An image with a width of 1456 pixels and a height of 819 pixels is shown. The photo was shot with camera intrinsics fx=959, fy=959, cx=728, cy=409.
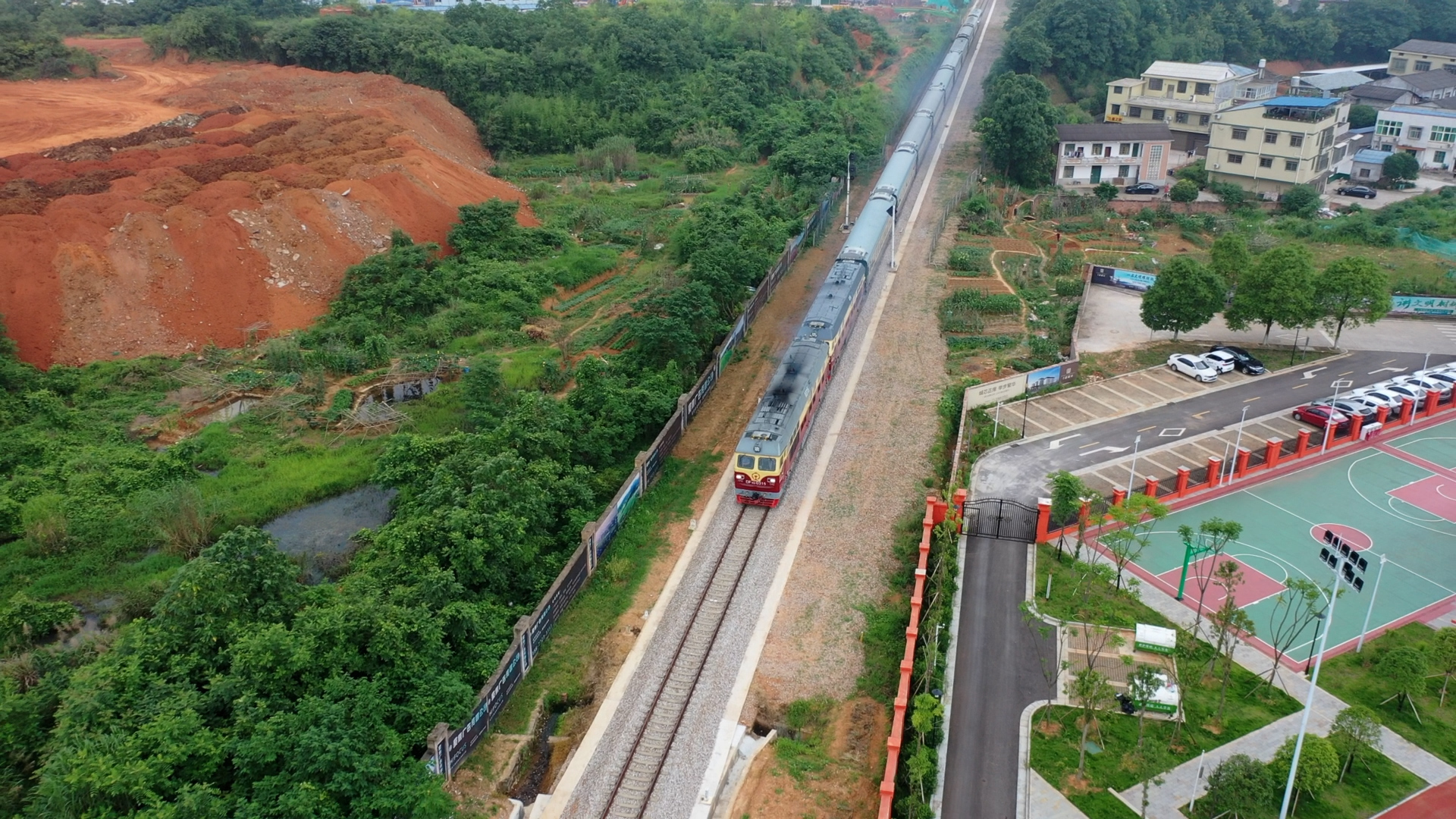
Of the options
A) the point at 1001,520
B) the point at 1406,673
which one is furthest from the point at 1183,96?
the point at 1406,673

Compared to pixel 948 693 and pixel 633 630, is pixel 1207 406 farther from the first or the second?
pixel 633 630

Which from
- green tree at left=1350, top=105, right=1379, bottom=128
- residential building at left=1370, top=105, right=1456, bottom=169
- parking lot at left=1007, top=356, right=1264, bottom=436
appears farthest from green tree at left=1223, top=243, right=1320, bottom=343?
Result: green tree at left=1350, top=105, right=1379, bottom=128

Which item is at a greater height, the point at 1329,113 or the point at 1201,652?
the point at 1329,113

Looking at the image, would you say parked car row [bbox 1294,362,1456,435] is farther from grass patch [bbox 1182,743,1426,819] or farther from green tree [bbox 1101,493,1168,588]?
grass patch [bbox 1182,743,1426,819]

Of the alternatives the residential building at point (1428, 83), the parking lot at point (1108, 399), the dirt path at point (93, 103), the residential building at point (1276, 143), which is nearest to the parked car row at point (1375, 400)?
the parking lot at point (1108, 399)

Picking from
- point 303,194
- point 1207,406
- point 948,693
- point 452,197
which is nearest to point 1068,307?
point 1207,406

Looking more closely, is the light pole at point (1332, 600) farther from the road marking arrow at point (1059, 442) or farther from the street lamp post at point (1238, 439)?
the road marking arrow at point (1059, 442)

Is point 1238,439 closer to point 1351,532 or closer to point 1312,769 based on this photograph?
point 1351,532
